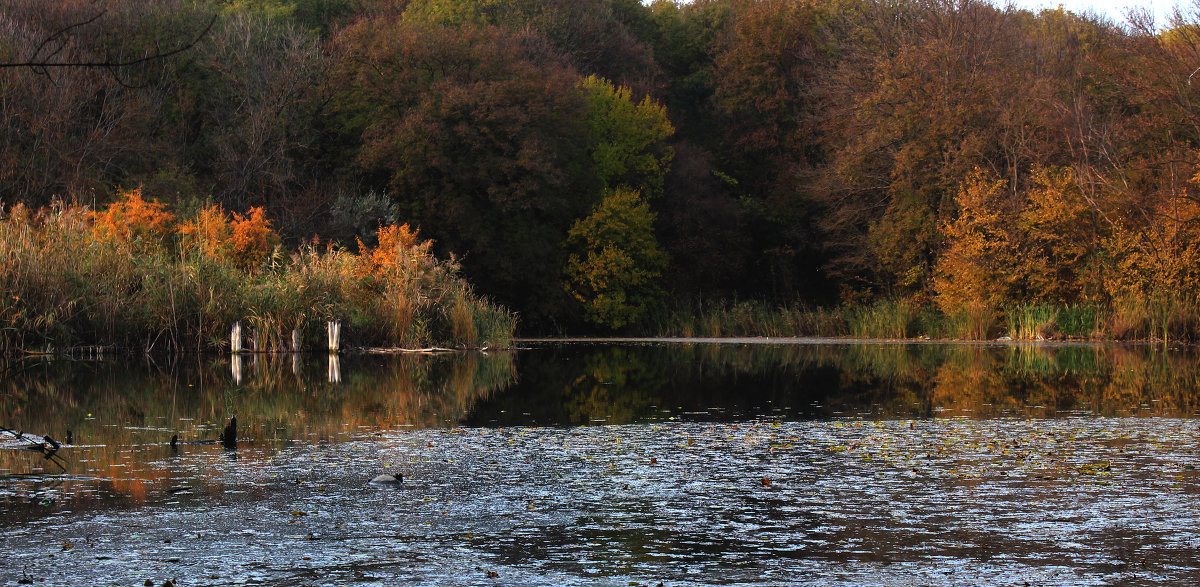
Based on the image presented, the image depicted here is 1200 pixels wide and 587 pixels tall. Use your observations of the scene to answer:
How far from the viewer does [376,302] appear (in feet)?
82.8

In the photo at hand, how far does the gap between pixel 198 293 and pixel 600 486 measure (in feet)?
55.1

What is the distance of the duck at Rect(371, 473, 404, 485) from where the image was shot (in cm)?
799

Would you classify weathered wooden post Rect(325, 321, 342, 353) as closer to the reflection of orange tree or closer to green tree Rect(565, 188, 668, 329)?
the reflection of orange tree

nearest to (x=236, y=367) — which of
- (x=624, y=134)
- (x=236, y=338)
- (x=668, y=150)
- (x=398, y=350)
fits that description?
(x=236, y=338)

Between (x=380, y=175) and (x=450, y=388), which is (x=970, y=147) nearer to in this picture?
(x=380, y=175)

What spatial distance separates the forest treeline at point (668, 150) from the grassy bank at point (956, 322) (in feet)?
0.40

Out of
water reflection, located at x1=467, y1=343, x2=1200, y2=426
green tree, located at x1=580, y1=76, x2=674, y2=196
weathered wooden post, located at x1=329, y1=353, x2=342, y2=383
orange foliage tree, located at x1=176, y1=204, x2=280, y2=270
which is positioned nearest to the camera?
water reflection, located at x1=467, y1=343, x2=1200, y2=426

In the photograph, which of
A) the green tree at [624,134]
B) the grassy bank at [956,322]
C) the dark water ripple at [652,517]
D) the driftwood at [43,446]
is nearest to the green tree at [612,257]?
the green tree at [624,134]

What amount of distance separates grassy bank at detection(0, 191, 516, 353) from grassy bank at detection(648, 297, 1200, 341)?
13.1 m

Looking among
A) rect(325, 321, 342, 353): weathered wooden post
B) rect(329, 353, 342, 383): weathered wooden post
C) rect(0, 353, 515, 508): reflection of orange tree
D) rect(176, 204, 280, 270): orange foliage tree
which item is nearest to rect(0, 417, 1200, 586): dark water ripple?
rect(0, 353, 515, 508): reflection of orange tree

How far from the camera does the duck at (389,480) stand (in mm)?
7988

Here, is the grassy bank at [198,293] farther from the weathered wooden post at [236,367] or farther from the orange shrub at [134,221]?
the weathered wooden post at [236,367]

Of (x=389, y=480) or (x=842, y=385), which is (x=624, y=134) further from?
(x=389, y=480)

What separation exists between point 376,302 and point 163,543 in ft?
63.3
